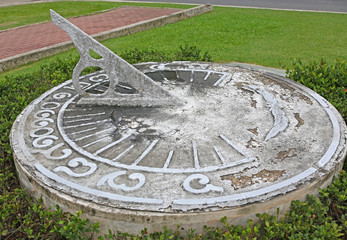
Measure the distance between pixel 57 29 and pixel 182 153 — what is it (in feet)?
28.5

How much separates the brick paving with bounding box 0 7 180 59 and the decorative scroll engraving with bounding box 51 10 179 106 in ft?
15.4

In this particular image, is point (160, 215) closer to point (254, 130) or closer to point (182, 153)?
point (182, 153)

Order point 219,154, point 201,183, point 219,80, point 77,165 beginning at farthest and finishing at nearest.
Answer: point 219,80, point 219,154, point 77,165, point 201,183

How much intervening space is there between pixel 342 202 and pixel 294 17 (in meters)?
10.5

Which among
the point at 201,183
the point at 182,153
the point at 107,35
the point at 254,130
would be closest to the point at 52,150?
the point at 182,153

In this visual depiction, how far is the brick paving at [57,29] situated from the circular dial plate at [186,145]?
15.7 feet

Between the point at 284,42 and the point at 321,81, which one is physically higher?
the point at 321,81

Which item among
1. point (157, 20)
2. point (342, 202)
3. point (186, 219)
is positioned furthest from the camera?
point (157, 20)

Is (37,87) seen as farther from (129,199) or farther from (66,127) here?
(129,199)

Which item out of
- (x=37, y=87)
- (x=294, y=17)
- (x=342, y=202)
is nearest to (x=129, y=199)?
(x=342, y=202)

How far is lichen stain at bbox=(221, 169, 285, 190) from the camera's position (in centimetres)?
265

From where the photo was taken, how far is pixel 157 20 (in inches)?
A: 422

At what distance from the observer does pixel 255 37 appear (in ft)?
30.5

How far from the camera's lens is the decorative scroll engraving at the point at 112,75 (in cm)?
367
